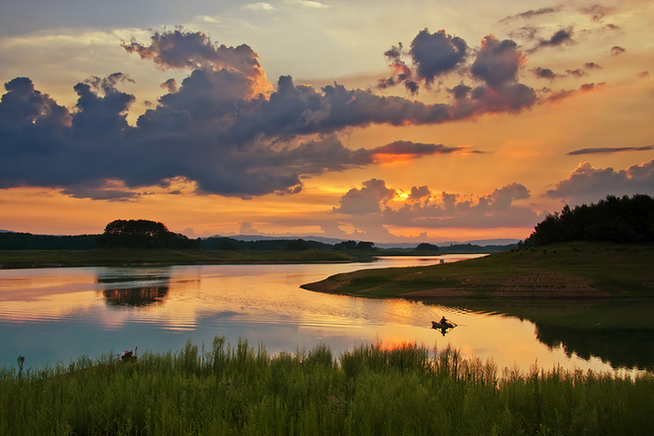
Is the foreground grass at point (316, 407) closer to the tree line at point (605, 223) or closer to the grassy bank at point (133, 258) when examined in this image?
the tree line at point (605, 223)

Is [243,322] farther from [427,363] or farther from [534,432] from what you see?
[534,432]

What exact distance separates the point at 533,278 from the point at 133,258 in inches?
4636

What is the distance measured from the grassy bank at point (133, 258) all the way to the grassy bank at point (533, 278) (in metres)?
88.9

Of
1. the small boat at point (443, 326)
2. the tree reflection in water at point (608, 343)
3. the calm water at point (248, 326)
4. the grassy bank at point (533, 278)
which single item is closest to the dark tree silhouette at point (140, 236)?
the calm water at point (248, 326)

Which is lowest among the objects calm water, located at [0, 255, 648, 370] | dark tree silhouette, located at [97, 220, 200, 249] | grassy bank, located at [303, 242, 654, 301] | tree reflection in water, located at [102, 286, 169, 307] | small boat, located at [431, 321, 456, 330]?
tree reflection in water, located at [102, 286, 169, 307]

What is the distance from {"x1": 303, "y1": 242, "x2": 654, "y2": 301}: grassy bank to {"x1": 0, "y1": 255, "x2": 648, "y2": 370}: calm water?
6.54 m

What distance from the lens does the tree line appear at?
58875mm

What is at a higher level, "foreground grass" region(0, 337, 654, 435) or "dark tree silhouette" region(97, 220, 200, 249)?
"dark tree silhouette" region(97, 220, 200, 249)

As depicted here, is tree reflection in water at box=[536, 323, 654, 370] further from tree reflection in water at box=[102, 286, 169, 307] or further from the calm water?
tree reflection in water at box=[102, 286, 169, 307]

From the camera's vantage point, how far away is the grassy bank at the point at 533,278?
1660 inches

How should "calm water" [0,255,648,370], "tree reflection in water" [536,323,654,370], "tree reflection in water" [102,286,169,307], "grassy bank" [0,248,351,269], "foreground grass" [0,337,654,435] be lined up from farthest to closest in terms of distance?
"grassy bank" [0,248,351,269], "tree reflection in water" [102,286,169,307], "calm water" [0,255,648,370], "tree reflection in water" [536,323,654,370], "foreground grass" [0,337,654,435]

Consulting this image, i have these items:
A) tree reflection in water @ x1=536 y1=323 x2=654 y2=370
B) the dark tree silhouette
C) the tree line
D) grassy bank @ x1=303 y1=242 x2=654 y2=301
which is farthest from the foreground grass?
the dark tree silhouette

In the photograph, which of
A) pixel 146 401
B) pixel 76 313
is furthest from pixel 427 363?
pixel 76 313

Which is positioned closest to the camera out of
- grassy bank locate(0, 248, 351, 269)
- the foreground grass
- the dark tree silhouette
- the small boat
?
the foreground grass
